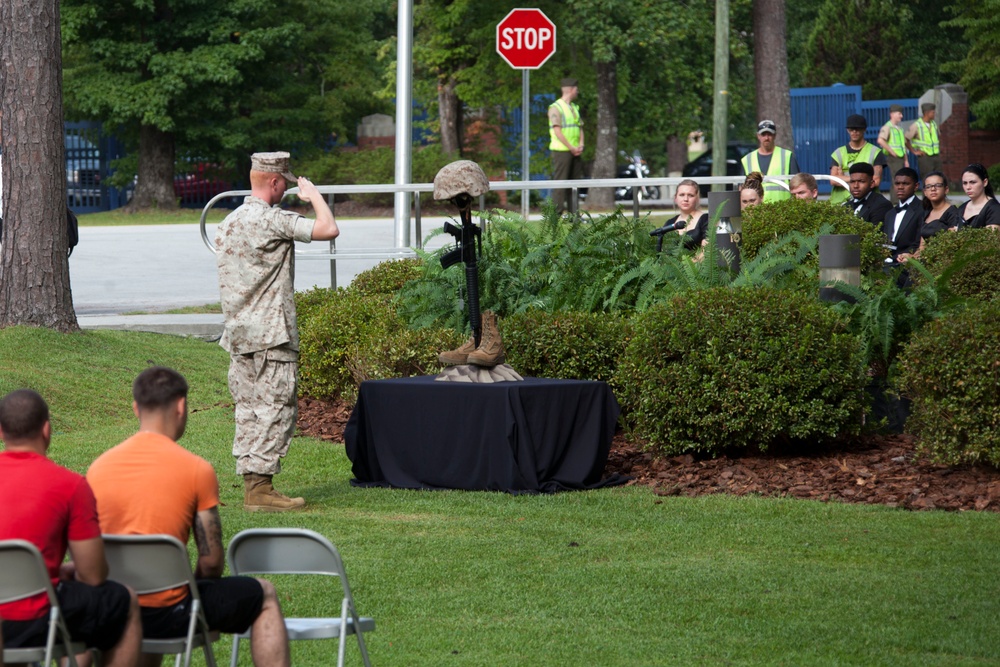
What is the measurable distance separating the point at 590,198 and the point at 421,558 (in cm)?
3098

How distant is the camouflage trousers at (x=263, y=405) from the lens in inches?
346

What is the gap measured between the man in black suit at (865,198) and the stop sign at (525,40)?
5.01m

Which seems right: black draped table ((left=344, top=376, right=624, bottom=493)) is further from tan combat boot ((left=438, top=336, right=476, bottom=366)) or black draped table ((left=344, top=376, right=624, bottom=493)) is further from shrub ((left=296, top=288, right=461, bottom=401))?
shrub ((left=296, top=288, right=461, bottom=401))

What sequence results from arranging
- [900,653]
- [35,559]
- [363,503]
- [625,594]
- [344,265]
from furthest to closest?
[344,265] < [363,503] < [625,594] < [900,653] < [35,559]

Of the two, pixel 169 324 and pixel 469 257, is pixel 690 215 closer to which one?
pixel 469 257

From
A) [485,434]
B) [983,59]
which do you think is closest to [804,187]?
[485,434]

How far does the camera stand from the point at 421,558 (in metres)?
7.61

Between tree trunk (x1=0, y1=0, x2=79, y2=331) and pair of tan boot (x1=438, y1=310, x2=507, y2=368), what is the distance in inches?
243

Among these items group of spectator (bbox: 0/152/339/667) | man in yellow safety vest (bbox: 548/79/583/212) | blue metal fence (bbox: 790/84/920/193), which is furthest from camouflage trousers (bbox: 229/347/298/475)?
blue metal fence (bbox: 790/84/920/193)

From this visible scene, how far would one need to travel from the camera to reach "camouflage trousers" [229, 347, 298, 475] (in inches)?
346

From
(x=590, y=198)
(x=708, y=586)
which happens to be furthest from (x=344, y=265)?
(x=708, y=586)

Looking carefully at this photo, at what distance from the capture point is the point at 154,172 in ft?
133

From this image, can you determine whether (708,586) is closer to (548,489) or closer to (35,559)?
(548,489)

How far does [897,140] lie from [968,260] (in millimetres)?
17862
